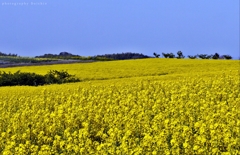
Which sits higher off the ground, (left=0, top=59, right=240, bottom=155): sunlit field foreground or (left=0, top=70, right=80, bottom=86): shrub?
(left=0, top=59, right=240, bottom=155): sunlit field foreground

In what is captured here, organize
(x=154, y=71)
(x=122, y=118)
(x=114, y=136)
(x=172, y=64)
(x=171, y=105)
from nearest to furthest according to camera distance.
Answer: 1. (x=114, y=136)
2. (x=122, y=118)
3. (x=171, y=105)
4. (x=154, y=71)
5. (x=172, y=64)

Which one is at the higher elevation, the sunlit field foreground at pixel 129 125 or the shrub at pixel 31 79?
the sunlit field foreground at pixel 129 125

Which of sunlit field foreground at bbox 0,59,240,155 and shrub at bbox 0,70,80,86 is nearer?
sunlit field foreground at bbox 0,59,240,155

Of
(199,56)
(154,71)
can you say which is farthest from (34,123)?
(199,56)

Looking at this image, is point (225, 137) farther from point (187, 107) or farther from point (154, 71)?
point (154, 71)

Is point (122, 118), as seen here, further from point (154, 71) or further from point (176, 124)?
point (154, 71)

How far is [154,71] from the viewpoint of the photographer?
35.9m

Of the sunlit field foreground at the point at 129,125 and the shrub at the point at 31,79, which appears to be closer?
the sunlit field foreground at the point at 129,125

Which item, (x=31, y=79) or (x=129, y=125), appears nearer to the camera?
(x=129, y=125)

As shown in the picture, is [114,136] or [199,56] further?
[199,56]

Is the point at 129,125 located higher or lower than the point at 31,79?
higher

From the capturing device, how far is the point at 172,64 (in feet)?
135

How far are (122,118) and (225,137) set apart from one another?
3.26m

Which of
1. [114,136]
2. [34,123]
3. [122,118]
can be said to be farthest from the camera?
[34,123]
